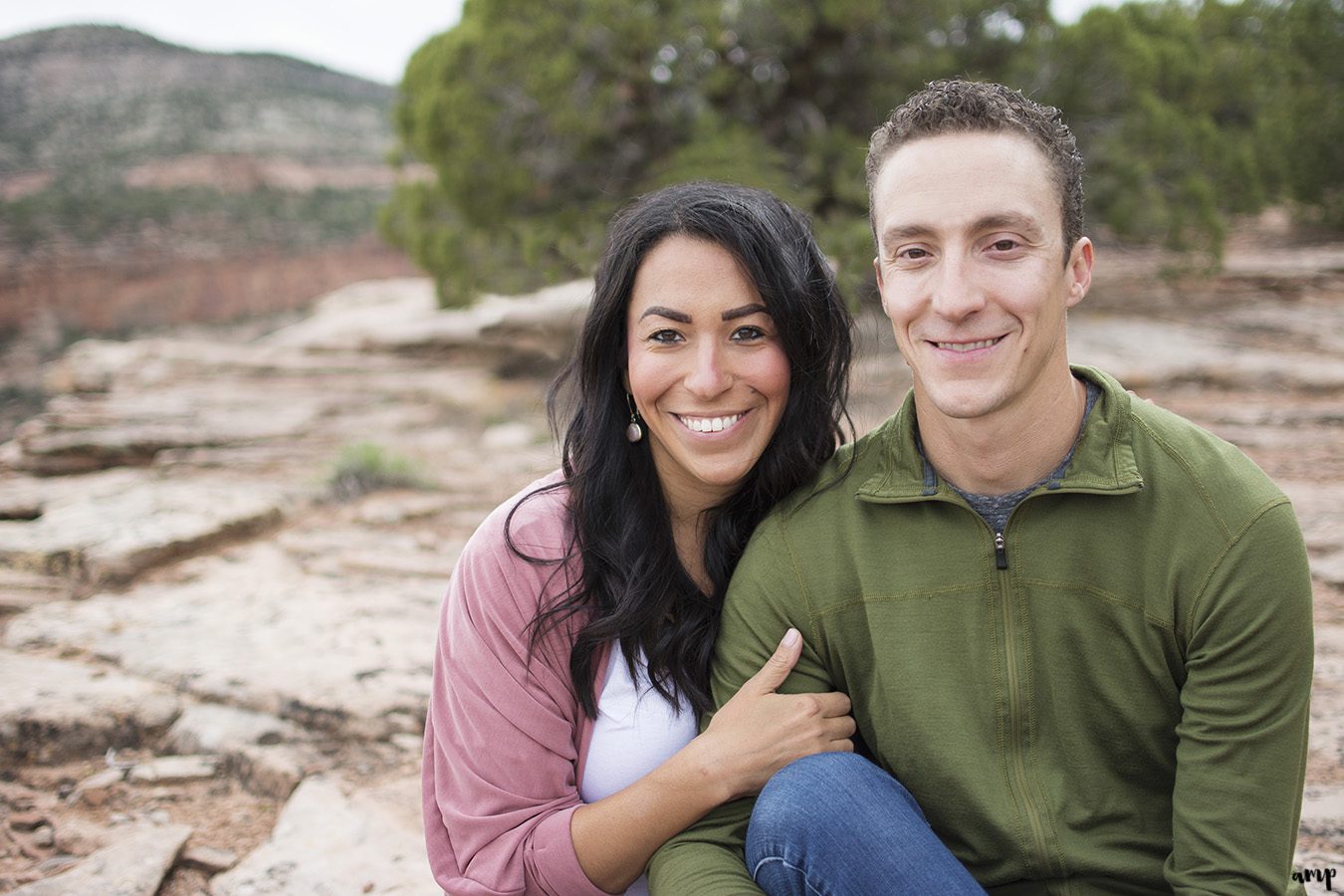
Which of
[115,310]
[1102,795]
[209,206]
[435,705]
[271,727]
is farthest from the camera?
[209,206]

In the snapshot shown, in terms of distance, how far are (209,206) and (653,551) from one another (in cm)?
2607

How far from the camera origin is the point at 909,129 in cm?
186

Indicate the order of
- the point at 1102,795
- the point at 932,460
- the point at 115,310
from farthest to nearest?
the point at 115,310 → the point at 932,460 → the point at 1102,795

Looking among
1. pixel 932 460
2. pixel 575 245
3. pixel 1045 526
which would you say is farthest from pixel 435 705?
pixel 575 245

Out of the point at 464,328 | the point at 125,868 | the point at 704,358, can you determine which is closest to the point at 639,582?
the point at 704,358

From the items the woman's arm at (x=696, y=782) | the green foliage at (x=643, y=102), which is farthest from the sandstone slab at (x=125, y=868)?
the green foliage at (x=643, y=102)

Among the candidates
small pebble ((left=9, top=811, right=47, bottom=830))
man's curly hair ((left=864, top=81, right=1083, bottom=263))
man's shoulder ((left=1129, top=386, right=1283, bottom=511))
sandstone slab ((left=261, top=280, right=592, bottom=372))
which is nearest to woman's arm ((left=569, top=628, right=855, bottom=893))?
man's shoulder ((left=1129, top=386, right=1283, bottom=511))

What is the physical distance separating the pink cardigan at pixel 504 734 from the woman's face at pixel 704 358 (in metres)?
0.35

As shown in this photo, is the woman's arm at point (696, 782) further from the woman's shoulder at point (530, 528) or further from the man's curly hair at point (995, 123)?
the man's curly hair at point (995, 123)

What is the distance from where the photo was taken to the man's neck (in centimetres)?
181

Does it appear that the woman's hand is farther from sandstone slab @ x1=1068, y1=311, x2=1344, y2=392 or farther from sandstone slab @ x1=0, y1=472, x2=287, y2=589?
sandstone slab @ x1=1068, y1=311, x2=1344, y2=392

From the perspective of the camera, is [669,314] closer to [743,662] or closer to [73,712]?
[743,662]

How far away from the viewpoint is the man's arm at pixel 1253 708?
5.17 feet

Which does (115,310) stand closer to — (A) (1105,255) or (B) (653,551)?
(A) (1105,255)
